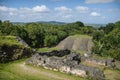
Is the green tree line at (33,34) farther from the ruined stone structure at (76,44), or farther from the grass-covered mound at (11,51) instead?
the grass-covered mound at (11,51)

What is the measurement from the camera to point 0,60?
2573 centimetres

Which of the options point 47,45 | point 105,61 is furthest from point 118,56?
point 47,45

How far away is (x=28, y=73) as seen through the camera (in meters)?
22.3

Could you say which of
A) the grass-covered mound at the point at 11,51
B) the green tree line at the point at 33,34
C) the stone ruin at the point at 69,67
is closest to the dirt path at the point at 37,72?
the stone ruin at the point at 69,67

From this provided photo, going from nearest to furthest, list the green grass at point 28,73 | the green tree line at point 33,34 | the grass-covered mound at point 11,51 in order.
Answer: the green grass at point 28,73
the grass-covered mound at point 11,51
the green tree line at point 33,34

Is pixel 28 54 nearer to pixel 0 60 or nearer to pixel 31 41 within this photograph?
pixel 0 60

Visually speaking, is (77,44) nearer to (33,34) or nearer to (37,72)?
(33,34)

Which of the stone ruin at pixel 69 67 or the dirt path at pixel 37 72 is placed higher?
the stone ruin at pixel 69 67

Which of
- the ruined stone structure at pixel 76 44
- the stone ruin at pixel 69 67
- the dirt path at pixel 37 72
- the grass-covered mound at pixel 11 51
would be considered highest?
the grass-covered mound at pixel 11 51

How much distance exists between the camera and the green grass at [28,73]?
20641 millimetres

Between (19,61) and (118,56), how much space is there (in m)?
26.0

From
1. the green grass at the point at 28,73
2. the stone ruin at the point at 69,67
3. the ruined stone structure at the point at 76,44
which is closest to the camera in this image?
the green grass at the point at 28,73

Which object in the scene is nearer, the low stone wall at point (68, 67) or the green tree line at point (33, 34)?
the low stone wall at point (68, 67)

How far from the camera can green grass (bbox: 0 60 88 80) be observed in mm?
20641
